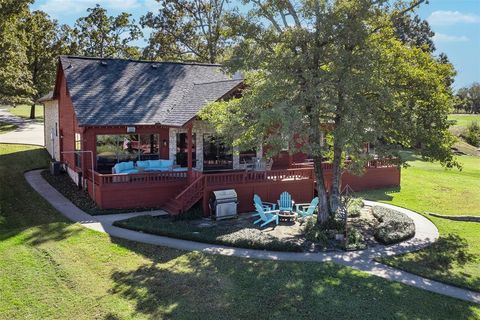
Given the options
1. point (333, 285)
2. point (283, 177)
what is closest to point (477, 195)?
point (283, 177)

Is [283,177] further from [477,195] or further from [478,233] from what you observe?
[477,195]

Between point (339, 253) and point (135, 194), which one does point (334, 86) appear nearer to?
point (339, 253)

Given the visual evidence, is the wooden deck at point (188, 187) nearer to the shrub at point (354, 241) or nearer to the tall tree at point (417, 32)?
the shrub at point (354, 241)

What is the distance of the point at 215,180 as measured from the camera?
1920 centimetres

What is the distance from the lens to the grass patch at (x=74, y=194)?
1869cm

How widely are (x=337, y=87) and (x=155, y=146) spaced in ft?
39.2

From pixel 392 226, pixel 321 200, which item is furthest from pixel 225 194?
pixel 392 226

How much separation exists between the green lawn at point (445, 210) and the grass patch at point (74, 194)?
11.7 metres

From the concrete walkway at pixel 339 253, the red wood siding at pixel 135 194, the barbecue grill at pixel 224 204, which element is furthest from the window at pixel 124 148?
the barbecue grill at pixel 224 204

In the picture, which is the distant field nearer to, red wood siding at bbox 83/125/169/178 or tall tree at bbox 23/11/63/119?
red wood siding at bbox 83/125/169/178

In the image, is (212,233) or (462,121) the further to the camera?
(462,121)

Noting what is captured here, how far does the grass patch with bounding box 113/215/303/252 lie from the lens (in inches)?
580

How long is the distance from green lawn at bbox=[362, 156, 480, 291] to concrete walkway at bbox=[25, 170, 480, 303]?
0.43 m

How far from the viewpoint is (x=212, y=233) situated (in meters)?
15.9
